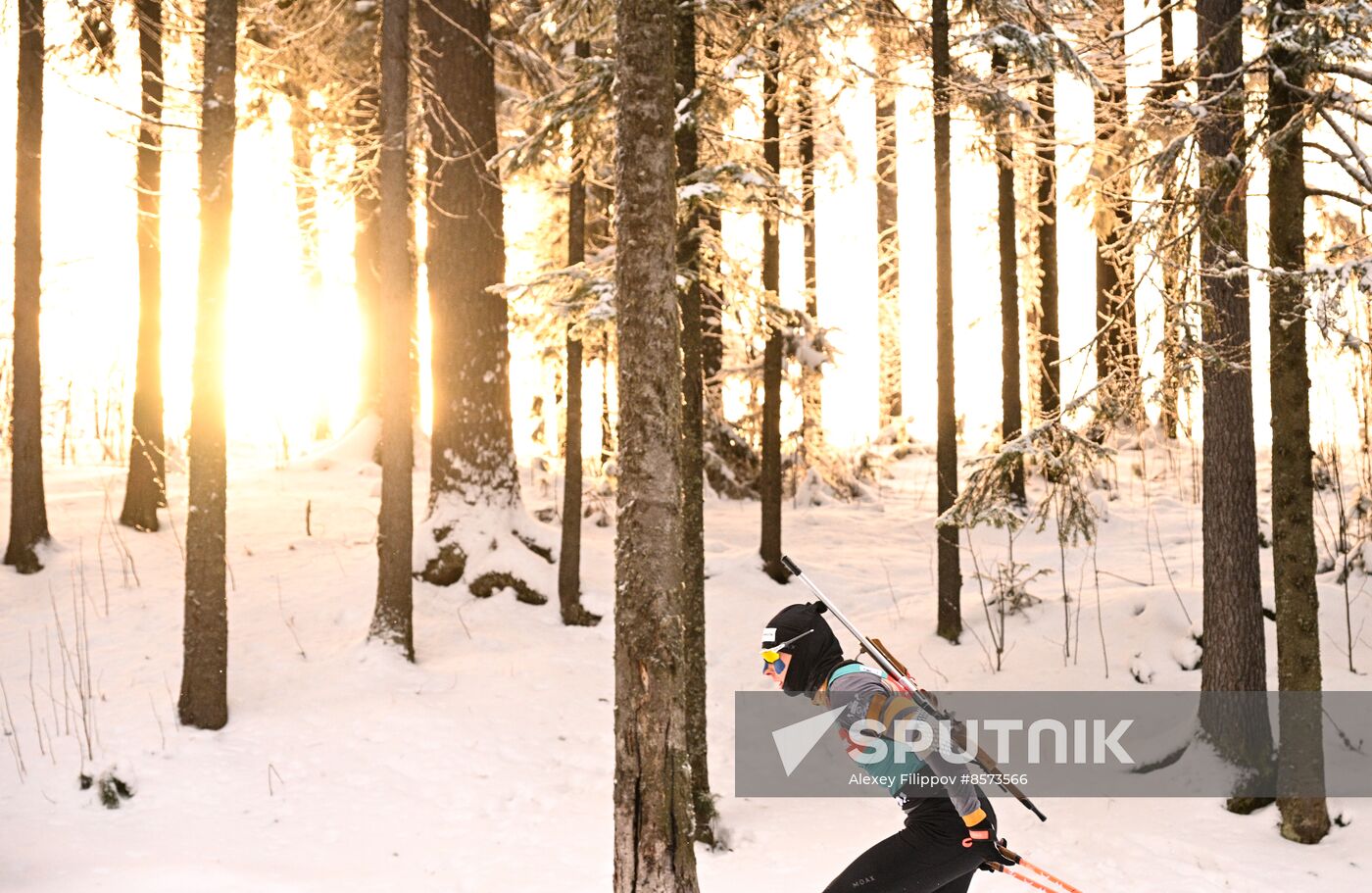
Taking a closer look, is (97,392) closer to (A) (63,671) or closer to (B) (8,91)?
(B) (8,91)

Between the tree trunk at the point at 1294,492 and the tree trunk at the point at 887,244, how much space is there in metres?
6.41

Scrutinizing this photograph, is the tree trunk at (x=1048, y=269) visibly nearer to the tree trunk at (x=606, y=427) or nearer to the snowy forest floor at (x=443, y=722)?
the snowy forest floor at (x=443, y=722)

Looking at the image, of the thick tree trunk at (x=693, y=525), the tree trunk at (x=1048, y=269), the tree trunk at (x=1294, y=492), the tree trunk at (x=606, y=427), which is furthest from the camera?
the tree trunk at (x=1048, y=269)

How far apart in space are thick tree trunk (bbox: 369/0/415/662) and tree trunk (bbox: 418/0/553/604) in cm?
184

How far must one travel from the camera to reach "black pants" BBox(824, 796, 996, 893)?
5.10 m

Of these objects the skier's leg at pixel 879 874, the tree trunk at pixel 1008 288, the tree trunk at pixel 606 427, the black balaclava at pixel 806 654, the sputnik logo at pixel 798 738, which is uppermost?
the tree trunk at pixel 1008 288

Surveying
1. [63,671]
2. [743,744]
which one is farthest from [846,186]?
[63,671]

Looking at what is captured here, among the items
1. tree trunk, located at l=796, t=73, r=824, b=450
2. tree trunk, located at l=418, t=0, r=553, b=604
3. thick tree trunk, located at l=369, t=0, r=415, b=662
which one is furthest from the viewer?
tree trunk, located at l=796, t=73, r=824, b=450

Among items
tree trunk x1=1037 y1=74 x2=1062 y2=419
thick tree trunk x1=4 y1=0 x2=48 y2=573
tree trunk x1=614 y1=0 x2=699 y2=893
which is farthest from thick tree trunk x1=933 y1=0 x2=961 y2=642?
thick tree trunk x1=4 y1=0 x2=48 y2=573

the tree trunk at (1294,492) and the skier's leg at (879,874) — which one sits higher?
the tree trunk at (1294,492)

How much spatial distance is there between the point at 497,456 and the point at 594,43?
576 centimetres

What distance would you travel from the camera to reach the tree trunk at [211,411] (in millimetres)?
9484

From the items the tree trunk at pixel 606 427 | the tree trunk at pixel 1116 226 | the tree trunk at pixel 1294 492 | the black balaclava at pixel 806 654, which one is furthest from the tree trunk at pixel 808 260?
the black balaclava at pixel 806 654

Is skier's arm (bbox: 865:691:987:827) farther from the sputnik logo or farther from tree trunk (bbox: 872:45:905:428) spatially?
tree trunk (bbox: 872:45:905:428)
